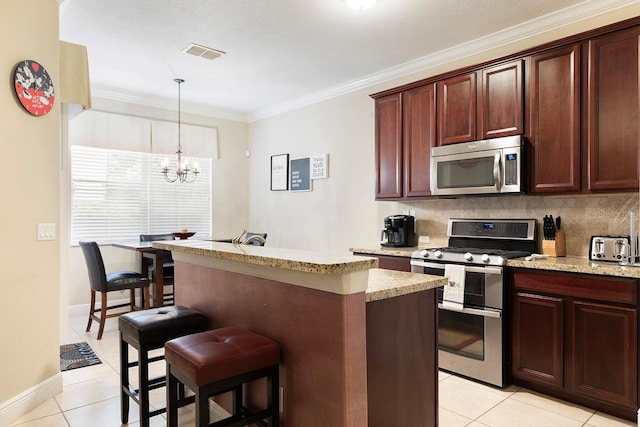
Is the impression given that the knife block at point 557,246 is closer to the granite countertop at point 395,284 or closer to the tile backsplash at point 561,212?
the tile backsplash at point 561,212

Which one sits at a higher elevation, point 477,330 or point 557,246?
point 557,246

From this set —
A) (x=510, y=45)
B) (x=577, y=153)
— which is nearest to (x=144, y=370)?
(x=577, y=153)

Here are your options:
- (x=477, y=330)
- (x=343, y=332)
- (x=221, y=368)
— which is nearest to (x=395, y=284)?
(x=343, y=332)

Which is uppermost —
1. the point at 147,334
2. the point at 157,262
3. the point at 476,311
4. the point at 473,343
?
the point at 157,262

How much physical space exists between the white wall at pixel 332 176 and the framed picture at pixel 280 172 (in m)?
0.08

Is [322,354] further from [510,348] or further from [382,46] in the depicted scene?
[382,46]

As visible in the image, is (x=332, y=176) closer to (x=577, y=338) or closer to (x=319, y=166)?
(x=319, y=166)

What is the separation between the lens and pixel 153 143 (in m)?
5.38

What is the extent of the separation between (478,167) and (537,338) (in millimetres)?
1355

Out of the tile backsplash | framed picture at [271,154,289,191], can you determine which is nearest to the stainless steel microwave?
the tile backsplash

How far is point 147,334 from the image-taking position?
210 centimetres

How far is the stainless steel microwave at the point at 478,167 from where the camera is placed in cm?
308

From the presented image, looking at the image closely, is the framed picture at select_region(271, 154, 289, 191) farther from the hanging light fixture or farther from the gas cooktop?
the gas cooktop

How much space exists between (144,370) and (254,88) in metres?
3.70
